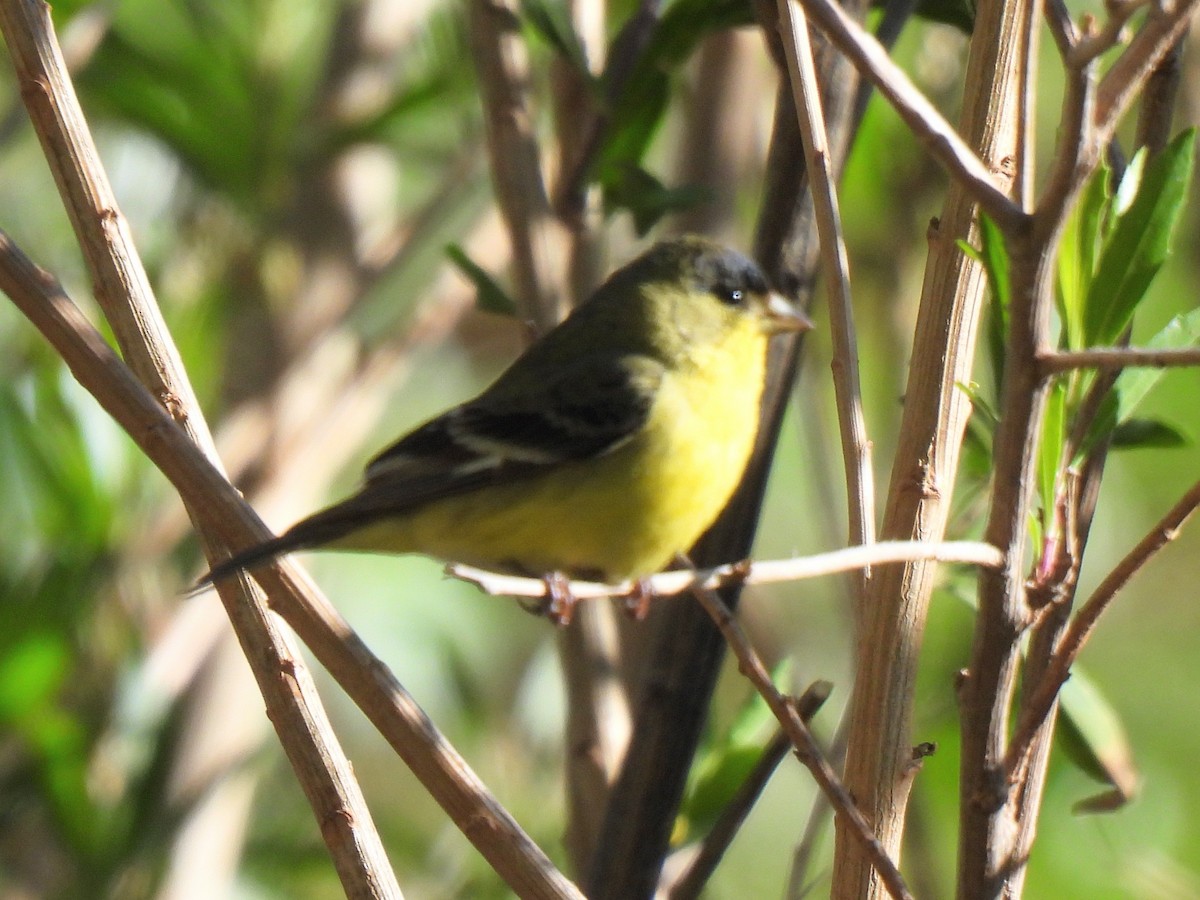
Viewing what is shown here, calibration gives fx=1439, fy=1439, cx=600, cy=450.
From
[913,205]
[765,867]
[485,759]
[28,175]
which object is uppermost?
[28,175]

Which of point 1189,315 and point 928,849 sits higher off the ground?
point 1189,315

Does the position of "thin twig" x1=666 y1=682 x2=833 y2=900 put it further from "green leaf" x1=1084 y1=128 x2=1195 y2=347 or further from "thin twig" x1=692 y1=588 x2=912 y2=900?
"green leaf" x1=1084 y1=128 x2=1195 y2=347

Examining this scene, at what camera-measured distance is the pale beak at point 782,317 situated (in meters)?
2.58

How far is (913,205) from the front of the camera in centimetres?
364

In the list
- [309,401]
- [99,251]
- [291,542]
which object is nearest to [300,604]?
[291,542]

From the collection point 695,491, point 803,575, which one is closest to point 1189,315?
point 803,575

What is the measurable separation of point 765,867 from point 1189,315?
3.96 metres

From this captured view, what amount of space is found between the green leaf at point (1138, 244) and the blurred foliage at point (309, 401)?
1.68ft

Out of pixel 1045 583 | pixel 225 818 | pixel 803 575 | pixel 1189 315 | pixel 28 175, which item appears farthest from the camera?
pixel 28 175

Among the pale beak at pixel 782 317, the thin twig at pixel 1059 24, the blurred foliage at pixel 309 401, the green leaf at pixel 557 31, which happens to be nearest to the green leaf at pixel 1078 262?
the thin twig at pixel 1059 24

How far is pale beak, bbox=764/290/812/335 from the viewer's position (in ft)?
8.46

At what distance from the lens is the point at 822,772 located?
1.45 metres

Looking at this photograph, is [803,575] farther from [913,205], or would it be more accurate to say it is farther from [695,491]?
[913,205]

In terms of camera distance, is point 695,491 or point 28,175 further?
point 28,175
